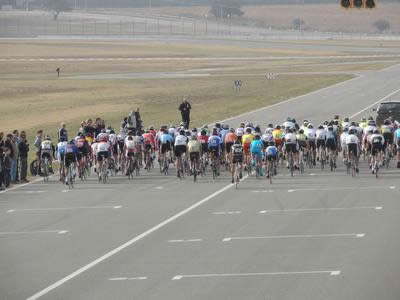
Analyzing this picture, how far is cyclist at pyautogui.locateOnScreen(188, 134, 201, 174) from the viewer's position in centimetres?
3950

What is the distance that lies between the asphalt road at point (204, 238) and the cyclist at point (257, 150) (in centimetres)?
60

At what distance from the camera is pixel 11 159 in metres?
39.9

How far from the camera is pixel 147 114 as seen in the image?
2805 inches

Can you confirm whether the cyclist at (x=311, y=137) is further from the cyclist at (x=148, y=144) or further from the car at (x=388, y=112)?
the car at (x=388, y=112)

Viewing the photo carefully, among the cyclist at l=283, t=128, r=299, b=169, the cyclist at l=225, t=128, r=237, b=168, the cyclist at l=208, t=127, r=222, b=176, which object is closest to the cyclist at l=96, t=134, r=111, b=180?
the cyclist at l=208, t=127, r=222, b=176

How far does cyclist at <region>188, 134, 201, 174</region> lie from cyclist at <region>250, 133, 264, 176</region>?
1.85m

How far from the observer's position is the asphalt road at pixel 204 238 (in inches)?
859

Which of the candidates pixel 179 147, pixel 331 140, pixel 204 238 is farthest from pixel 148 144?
pixel 204 238

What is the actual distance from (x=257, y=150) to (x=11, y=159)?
334 inches

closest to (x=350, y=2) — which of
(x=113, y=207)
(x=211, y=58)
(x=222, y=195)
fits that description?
(x=222, y=195)

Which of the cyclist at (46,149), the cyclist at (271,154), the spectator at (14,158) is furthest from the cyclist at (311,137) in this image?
the spectator at (14,158)

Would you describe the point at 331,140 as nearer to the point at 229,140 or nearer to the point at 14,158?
the point at 229,140

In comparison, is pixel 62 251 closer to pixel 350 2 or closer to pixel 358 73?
pixel 350 2

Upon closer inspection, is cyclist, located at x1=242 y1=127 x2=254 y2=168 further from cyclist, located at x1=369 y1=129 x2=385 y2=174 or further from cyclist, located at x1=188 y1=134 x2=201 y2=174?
cyclist, located at x1=369 y1=129 x2=385 y2=174
